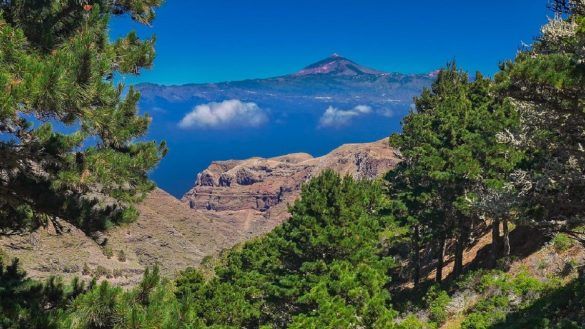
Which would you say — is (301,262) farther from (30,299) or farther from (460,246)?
(30,299)

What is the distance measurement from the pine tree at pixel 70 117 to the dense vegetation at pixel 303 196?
30 mm

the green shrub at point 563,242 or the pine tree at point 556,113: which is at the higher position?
the pine tree at point 556,113

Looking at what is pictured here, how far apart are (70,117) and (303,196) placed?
22968 millimetres

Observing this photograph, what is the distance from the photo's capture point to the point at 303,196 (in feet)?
101

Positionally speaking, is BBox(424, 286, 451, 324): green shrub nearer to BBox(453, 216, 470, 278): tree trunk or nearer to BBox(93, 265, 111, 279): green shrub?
BBox(453, 216, 470, 278): tree trunk

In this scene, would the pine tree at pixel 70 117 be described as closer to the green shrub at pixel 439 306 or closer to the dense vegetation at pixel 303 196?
the dense vegetation at pixel 303 196

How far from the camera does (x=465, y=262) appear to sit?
124 ft

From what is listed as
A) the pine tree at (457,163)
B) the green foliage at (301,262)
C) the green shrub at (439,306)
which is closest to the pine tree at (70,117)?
the green foliage at (301,262)

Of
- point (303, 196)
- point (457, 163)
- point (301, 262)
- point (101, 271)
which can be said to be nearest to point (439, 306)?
point (457, 163)

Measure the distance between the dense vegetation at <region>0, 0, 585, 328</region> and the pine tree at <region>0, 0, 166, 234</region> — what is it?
0.03 meters

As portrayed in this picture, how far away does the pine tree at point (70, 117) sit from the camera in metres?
7.32

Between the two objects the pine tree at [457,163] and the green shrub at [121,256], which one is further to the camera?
the green shrub at [121,256]

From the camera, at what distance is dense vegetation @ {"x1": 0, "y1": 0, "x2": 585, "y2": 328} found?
841 cm

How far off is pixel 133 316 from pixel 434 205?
1099 inches
